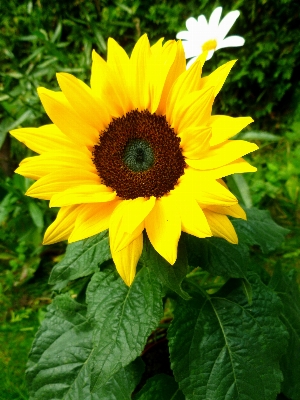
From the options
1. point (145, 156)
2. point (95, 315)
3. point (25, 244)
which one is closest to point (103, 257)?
point (95, 315)

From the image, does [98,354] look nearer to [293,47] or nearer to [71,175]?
[71,175]

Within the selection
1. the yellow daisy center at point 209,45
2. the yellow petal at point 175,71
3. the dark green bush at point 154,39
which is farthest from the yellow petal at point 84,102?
the dark green bush at point 154,39

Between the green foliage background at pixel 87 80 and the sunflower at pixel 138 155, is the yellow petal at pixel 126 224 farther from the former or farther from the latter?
the green foliage background at pixel 87 80

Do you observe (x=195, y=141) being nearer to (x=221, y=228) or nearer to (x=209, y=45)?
(x=221, y=228)

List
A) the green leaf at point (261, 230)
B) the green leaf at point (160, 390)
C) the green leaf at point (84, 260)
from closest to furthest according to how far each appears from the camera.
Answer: the green leaf at point (84, 260) < the green leaf at point (160, 390) < the green leaf at point (261, 230)

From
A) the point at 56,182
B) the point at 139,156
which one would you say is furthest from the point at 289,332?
the point at 56,182

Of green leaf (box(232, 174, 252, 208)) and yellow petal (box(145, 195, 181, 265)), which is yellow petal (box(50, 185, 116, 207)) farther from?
green leaf (box(232, 174, 252, 208))
